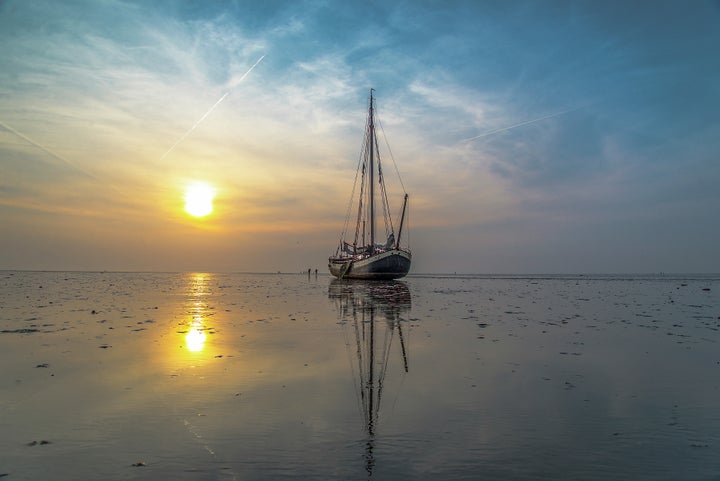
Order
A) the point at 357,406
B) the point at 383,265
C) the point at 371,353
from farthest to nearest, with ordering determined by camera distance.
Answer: the point at 383,265 < the point at 371,353 < the point at 357,406

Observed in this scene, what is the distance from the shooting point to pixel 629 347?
48.9 ft

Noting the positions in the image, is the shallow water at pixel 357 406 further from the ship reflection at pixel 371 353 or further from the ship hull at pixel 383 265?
the ship hull at pixel 383 265

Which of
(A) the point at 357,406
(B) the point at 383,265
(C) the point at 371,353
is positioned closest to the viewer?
(A) the point at 357,406

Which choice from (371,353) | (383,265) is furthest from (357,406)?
(383,265)

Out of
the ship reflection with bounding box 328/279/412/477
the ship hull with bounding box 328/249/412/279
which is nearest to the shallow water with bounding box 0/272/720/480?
the ship reflection with bounding box 328/279/412/477

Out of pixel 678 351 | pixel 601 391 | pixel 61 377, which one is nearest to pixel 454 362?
pixel 601 391

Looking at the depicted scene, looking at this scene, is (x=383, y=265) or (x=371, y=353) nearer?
(x=371, y=353)

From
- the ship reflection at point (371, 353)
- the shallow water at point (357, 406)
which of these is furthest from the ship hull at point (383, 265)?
the shallow water at point (357, 406)

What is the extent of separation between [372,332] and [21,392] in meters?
11.6

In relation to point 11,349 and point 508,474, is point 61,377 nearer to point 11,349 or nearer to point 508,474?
point 11,349

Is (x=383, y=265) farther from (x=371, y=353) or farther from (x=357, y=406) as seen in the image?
(x=357, y=406)

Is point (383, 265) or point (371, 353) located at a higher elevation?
point (383, 265)

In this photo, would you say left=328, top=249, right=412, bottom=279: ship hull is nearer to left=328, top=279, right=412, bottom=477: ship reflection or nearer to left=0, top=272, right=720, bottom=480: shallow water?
left=328, top=279, right=412, bottom=477: ship reflection

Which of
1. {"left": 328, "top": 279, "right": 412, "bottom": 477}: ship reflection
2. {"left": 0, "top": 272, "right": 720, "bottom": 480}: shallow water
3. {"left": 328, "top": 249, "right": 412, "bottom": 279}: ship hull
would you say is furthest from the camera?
{"left": 328, "top": 249, "right": 412, "bottom": 279}: ship hull
